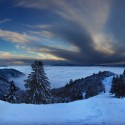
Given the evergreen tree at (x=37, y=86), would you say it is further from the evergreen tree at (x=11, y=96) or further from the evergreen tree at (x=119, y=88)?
the evergreen tree at (x=119, y=88)

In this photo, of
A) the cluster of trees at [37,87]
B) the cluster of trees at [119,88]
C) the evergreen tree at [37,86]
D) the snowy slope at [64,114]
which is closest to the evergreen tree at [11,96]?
the cluster of trees at [37,87]

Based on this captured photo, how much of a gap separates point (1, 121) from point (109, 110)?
663 cm

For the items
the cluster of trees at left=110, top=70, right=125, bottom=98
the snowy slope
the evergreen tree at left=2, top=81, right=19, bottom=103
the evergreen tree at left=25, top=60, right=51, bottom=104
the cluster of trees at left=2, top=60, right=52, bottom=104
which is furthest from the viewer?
the evergreen tree at left=25, top=60, right=51, bottom=104

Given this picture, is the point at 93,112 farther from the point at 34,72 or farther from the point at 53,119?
the point at 34,72

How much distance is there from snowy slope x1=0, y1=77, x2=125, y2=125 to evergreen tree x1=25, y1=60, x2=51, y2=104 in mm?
26819

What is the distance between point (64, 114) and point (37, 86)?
30.3m

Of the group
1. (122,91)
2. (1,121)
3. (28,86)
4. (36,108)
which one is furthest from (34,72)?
(1,121)

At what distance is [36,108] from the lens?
16.6 metres

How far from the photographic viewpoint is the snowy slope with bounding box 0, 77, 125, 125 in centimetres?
1364

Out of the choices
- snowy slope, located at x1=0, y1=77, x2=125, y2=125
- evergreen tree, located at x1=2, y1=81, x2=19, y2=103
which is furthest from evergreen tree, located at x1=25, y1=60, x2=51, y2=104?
snowy slope, located at x1=0, y1=77, x2=125, y2=125

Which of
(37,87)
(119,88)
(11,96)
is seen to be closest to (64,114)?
(119,88)

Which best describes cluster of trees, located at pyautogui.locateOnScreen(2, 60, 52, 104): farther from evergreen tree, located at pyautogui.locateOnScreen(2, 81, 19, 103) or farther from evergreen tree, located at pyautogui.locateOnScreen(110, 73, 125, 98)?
evergreen tree, located at pyautogui.locateOnScreen(110, 73, 125, 98)

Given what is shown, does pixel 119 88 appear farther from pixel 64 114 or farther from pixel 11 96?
pixel 64 114

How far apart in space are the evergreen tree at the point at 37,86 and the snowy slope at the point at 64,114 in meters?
26.8
